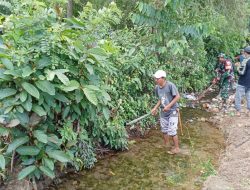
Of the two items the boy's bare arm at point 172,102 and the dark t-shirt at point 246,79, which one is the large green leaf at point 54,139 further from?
the dark t-shirt at point 246,79

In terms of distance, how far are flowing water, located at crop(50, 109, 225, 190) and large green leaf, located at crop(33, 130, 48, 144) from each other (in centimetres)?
129

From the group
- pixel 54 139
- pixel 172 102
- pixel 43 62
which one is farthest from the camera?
pixel 172 102

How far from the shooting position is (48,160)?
5180 mm

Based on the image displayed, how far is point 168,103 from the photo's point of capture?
24.2 feet

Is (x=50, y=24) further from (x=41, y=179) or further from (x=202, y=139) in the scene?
(x=202, y=139)

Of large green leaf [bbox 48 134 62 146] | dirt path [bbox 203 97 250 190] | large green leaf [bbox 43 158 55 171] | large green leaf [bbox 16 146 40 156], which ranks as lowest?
dirt path [bbox 203 97 250 190]

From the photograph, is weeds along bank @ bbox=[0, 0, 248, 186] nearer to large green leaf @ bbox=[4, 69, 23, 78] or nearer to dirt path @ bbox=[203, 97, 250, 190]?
large green leaf @ bbox=[4, 69, 23, 78]

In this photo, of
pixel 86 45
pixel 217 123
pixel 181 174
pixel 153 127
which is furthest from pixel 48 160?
pixel 217 123

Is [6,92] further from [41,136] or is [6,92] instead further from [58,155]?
[58,155]

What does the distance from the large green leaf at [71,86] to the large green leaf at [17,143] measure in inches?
35.5

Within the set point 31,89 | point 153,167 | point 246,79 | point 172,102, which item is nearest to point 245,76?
point 246,79

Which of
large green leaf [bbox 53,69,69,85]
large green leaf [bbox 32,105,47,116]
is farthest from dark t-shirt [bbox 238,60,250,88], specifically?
large green leaf [bbox 32,105,47,116]

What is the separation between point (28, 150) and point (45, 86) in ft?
3.24

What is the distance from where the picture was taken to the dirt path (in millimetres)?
5801
